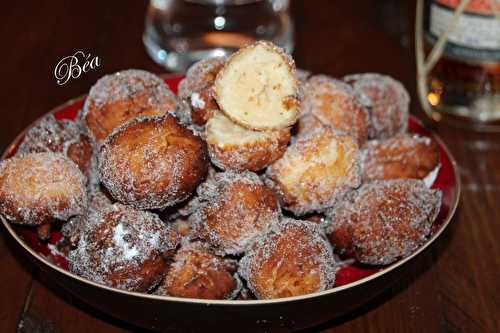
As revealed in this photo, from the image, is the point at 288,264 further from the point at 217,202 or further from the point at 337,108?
the point at 337,108

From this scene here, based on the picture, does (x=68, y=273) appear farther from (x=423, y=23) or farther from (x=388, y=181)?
(x=423, y=23)

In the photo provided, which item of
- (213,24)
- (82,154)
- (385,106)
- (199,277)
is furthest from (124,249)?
(213,24)

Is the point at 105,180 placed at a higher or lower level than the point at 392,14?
higher

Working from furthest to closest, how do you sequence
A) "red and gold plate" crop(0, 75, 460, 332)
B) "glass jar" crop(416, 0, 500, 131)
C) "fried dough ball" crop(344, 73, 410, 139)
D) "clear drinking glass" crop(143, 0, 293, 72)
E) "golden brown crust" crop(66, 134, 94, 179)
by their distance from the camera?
"clear drinking glass" crop(143, 0, 293, 72) < "glass jar" crop(416, 0, 500, 131) < "fried dough ball" crop(344, 73, 410, 139) < "golden brown crust" crop(66, 134, 94, 179) < "red and gold plate" crop(0, 75, 460, 332)

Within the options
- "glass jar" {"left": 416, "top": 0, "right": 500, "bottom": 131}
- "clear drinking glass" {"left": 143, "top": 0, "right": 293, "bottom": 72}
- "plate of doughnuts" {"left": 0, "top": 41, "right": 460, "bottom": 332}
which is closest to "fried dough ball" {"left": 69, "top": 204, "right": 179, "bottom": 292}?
"plate of doughnuts" {"left": 0, "top": 41, "right": 460, "bottom": 332}

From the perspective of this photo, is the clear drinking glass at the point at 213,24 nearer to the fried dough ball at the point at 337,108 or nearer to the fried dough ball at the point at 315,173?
the fried dough ball at the point at 337,108

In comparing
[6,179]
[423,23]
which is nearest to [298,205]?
[6,179]

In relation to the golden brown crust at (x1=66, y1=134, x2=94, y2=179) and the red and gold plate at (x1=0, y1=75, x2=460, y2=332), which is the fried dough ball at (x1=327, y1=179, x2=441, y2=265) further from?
the golden brown crust at (x1=66, y1=134, x2=94, y2=179)
